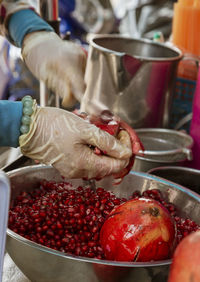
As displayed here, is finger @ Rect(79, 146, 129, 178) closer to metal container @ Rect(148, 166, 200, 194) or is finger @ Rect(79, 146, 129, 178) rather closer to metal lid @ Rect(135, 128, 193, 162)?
metal container @ Rect(148, 166, 200, 194)

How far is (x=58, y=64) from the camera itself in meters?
1.78

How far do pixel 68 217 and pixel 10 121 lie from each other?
0.38 meters

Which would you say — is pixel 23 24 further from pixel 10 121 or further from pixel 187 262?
pixel 187 262

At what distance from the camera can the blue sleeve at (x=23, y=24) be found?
6.38 ft

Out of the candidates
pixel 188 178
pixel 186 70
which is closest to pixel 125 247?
pixel 188 178

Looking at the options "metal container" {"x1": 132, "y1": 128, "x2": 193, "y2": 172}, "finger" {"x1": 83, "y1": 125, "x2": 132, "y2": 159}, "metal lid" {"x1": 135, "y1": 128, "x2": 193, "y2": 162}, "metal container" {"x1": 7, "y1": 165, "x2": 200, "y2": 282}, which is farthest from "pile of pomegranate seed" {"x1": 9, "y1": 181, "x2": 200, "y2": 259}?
"metal lid" {"x1": 135, "y1": 128, "x2": 193, "y2": 162}

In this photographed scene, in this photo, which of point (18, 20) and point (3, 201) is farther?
point (18, 20)

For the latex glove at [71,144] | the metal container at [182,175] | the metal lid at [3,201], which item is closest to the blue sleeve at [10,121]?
the latex glove at [71,144]

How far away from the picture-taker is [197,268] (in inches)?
29.5

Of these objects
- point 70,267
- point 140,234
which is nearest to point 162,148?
point 140,234

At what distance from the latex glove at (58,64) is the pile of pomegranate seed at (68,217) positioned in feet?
1.32

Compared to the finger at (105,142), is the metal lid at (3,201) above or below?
above

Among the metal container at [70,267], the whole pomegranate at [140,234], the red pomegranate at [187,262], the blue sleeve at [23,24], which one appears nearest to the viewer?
the red pomegranate at [187,262]

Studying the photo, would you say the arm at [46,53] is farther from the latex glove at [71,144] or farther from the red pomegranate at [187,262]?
the red pomegranate at [187,262]
